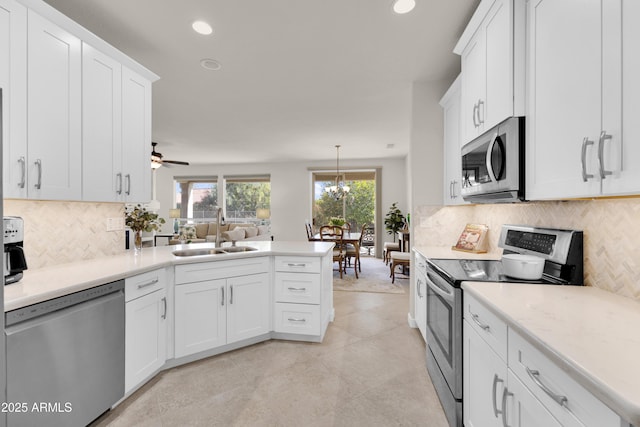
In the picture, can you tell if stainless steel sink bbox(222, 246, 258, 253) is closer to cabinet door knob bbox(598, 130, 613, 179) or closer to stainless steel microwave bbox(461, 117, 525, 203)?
stainless steel microwave bbox(461, 117, 525, 203)

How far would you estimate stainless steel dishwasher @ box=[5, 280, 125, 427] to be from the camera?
128 cm

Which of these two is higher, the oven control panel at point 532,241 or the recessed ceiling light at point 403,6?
the recessed ceiling light at point 403,6

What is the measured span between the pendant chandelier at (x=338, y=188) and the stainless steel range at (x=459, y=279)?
189 inches

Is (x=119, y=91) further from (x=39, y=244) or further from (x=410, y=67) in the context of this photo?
(x=410, y=67)

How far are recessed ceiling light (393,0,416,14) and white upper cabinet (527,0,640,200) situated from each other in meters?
0.77

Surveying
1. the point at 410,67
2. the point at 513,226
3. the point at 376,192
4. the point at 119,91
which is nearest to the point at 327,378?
the point at 513,226

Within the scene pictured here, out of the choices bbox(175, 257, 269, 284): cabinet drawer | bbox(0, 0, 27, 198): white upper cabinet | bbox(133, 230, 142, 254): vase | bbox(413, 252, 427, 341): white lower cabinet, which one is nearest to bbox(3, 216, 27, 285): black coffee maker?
bbox(0, 0, 27, 198): white upper cabinet

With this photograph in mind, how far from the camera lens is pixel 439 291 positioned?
186 cm

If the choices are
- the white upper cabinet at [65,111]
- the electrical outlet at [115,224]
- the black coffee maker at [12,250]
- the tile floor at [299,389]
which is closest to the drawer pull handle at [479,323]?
the tile floor at [299,389]

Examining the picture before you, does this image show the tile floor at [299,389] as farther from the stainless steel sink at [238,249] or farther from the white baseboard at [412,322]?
the stainless steel sink at [238,249]

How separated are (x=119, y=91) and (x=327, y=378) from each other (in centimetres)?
269

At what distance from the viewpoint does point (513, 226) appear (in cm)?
209

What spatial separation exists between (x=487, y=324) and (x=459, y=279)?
1.12 feet

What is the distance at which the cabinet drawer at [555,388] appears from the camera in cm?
67
